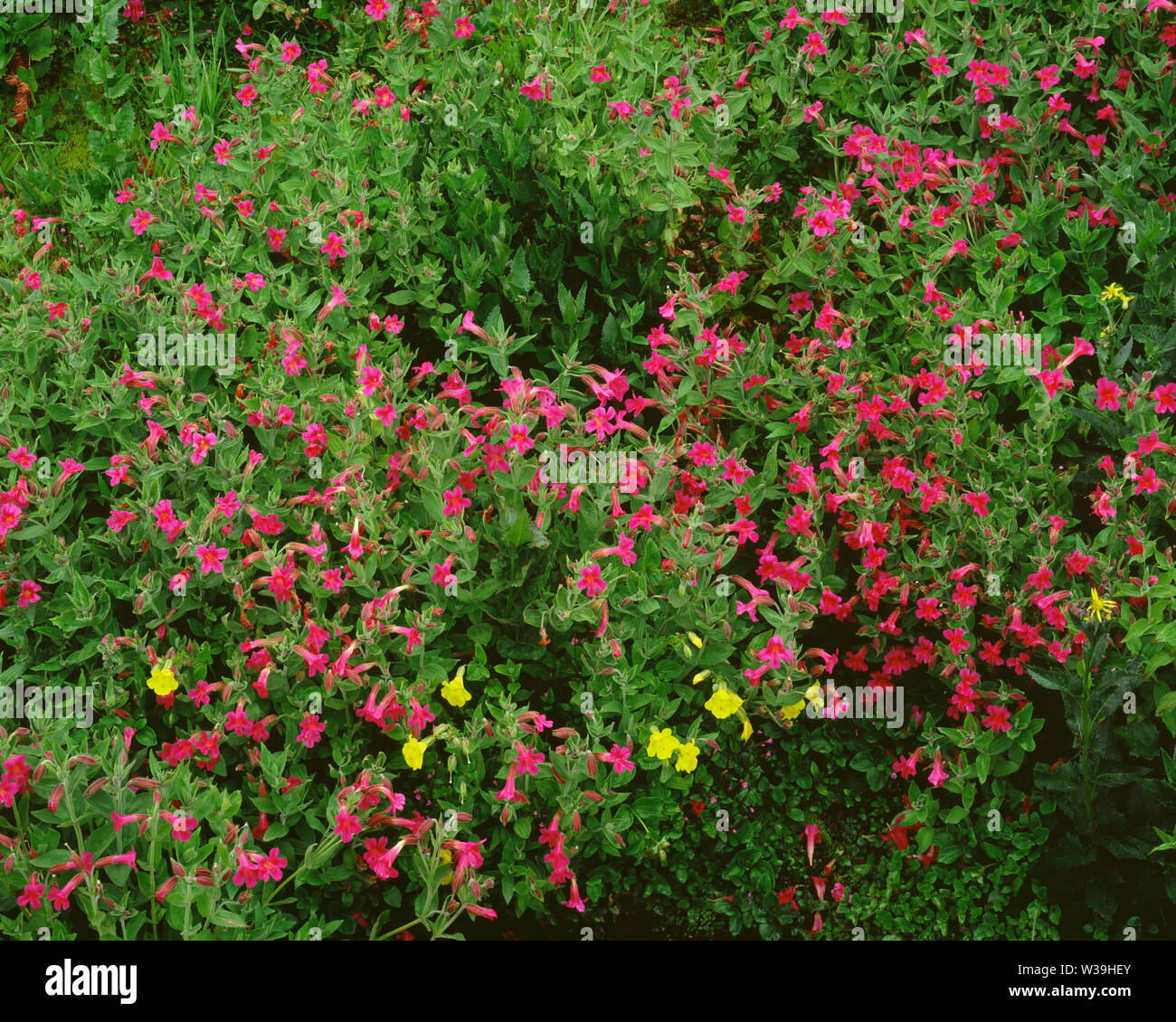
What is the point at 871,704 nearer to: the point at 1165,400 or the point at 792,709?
the point at 792,709

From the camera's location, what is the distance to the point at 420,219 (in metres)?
4.27

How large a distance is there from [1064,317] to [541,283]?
1853mm

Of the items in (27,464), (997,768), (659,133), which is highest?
(659,133)

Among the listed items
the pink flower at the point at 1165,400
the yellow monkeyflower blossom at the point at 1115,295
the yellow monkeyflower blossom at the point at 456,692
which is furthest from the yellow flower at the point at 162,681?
the yellow monkeyflower blossom at the point at 1115,295

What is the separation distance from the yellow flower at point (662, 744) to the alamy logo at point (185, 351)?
182cm

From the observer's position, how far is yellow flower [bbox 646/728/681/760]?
3066 mm

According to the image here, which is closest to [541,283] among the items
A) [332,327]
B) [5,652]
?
[332,327]

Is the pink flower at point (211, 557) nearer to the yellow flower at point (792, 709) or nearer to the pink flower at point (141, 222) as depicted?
the pink flower at point (141, 222)

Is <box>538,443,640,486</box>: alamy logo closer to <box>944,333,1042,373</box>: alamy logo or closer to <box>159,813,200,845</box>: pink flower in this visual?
<box>944,333,1042,373</box>: alamy logo

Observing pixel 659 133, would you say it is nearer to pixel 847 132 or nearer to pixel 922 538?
pixel 847 132

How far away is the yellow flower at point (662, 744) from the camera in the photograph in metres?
3.07

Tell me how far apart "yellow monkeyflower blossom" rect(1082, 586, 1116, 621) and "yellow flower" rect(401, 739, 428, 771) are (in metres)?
1.86

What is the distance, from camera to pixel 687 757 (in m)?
3.11

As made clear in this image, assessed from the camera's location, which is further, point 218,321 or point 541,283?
point 541,283
